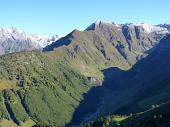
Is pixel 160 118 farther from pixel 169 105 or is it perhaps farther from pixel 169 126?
pixel 169 105

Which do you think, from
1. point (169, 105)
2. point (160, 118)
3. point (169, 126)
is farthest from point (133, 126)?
point (169, 126)

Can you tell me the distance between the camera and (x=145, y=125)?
167625mm

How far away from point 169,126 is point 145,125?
101 ft

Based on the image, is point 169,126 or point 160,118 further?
point 160,118

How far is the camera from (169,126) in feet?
450

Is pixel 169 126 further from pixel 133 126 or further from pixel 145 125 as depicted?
pixel 133 126

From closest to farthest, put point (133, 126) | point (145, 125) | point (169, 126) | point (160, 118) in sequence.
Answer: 1. point (169, 126)
2. point (160, 118)
3. point (145, 125)
4. point (133, 126)

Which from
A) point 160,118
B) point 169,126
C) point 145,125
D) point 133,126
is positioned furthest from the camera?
point 133,126

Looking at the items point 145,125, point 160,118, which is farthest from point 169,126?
point 145,125

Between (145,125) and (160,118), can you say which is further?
(145,125)

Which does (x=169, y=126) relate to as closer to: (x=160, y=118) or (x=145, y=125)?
(x=160, y=118)

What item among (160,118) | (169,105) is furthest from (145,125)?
(169,105)

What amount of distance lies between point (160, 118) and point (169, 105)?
1610 inches

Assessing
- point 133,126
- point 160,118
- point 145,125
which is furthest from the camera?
point 133,126
